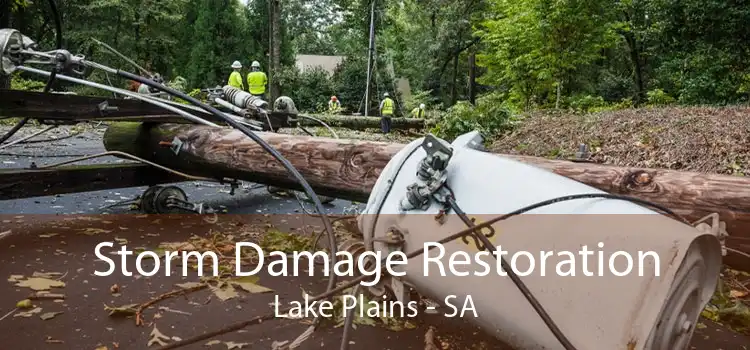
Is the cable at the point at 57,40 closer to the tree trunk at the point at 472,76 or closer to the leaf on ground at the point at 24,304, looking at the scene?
the leaf on ground at the point at 24,304

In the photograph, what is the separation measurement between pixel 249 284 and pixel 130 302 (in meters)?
0.62

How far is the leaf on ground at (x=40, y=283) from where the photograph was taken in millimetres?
2793

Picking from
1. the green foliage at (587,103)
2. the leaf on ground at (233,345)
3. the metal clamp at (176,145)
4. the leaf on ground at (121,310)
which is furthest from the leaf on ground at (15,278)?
the green foliage at (587,103)

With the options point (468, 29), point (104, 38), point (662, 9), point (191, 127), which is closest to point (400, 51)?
point (468, 29)

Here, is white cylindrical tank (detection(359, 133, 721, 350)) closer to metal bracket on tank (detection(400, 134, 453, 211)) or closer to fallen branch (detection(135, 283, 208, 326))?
metal bracket on tank (detection(400, 134, 453, 211))

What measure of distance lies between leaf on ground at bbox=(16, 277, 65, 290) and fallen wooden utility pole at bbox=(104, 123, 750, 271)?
5.02 ft

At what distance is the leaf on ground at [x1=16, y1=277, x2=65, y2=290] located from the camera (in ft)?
9.16

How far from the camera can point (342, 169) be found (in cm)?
350

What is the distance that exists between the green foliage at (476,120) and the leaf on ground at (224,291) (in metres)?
8.56

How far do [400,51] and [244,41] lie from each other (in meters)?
13.0

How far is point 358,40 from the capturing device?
36.9m

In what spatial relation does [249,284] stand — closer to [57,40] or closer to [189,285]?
[189,285]

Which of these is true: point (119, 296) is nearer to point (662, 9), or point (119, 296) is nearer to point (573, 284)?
point (573, 284)

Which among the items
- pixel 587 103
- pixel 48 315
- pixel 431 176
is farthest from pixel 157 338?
pixel 587 103
